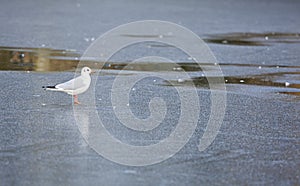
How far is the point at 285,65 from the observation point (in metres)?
12.0

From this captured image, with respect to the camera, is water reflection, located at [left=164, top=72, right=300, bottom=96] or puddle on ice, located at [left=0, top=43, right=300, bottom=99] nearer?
water reflection, located at [left=164, top=72, right=300, bottom=96]

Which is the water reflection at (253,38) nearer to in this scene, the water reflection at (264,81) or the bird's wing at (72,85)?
the water reflection at (264,81)

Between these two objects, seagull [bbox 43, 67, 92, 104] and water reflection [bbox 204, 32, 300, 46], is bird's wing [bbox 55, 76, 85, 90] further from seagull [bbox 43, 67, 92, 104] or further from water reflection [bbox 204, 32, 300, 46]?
water reflection [bbox 204, 32, 300, 46]

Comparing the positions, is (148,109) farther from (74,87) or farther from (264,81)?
(264,81)

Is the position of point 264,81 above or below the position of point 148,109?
above

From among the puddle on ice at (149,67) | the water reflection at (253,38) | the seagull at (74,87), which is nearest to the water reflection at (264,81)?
the puddle on ice at (149,67)

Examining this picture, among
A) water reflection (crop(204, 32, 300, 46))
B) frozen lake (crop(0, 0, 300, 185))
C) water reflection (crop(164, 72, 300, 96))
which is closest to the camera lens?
frozen lake (crop(0, 0, 300, 185))

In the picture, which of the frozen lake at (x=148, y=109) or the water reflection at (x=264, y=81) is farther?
the water reflection at (x=264, y=81)

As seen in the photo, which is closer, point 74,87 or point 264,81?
point 74,87

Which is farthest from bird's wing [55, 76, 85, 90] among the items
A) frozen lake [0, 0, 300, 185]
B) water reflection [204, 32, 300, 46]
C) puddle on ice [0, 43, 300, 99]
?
water reflection [204, 32, 300, 46]

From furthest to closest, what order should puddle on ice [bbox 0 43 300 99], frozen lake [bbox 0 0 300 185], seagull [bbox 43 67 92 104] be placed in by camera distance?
puddle on ice [bbox 0 43 300 99] → seagull [bbox 43 67 92 104] → frozen lake [bbox 0 0 300 185]

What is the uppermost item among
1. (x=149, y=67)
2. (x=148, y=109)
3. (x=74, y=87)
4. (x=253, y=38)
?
(x=253, y=38)

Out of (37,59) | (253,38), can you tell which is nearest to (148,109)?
(37,59)

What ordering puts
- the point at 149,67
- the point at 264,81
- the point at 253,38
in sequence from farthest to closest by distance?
the point at 253,38 → the point at 149,67 → the point at 264,81
